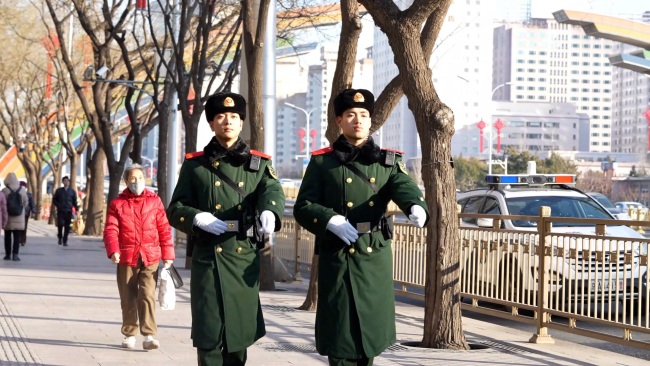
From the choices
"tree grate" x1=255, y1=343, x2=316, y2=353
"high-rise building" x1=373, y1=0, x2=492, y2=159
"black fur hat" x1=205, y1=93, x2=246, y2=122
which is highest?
"high-rise building" x1=373, y1=0, x2=492, y2=159

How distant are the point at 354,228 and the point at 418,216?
35 centimetres

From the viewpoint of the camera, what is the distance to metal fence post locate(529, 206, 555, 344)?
11.1 meters

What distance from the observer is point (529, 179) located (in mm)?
14383

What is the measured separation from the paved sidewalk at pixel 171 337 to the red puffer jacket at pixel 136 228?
795 mm

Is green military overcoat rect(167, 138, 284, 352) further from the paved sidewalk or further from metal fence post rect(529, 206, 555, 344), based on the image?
metal fence post rect(529, 206, 555, 344)

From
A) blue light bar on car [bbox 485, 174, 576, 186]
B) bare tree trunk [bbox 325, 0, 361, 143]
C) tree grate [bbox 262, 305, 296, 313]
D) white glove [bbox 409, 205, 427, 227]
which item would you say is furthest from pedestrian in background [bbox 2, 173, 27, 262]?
white glove [bbox 409, 205, 427, 227]

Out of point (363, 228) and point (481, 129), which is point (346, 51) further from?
point (481, 129)

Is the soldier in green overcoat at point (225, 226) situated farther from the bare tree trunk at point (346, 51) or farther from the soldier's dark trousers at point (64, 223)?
the soldier's dark trousers at point (64, 223)

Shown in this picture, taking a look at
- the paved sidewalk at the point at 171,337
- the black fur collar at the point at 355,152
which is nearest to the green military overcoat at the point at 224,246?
the black fur collar at the point at 355,152

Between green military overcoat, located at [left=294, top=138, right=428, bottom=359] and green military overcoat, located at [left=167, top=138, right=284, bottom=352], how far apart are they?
0.29 m

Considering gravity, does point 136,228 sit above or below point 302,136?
below

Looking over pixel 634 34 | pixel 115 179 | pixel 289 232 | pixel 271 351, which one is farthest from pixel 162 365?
pixel 634 34

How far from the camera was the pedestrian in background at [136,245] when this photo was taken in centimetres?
998

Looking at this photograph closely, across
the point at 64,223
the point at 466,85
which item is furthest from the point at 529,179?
the point at 466,85
